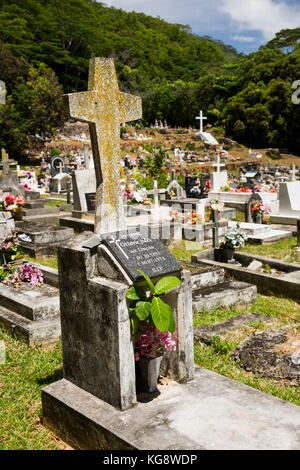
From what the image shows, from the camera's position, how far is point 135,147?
126 feet

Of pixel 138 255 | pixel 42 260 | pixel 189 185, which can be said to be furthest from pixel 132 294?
pixel 189 185

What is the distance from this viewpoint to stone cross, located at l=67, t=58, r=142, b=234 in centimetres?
327

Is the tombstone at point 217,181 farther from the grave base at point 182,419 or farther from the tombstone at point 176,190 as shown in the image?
the grave base at point 182,419

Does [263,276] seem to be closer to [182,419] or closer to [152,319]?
[152,319]

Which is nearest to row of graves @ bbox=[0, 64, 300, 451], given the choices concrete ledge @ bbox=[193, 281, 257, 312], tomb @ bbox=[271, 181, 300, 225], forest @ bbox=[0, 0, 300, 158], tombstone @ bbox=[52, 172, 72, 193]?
concrete ledge @ bbox=[193, 281, 257, 312]

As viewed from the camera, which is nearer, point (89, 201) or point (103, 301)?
point (103, 301)

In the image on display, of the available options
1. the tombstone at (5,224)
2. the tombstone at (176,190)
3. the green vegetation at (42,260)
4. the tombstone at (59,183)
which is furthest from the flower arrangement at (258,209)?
the tombstone at (59,183)

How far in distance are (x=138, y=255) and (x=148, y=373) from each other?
2.66 feet

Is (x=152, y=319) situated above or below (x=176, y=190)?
below

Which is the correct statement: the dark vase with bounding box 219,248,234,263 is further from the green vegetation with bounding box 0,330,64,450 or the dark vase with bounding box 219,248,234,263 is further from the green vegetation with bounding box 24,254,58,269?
the green vegetation with bounding box 0,330,64,450

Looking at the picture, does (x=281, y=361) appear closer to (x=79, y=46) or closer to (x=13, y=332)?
(x=13, y=332)

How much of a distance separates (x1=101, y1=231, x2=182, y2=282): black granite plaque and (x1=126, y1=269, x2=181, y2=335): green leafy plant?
9 centimetres

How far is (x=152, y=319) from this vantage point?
2.89 m

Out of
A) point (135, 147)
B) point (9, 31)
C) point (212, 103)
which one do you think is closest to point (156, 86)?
point (212, 103)
